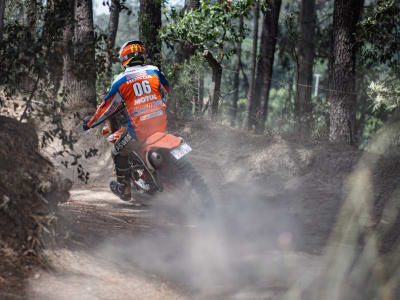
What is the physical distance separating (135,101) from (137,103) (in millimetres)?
38

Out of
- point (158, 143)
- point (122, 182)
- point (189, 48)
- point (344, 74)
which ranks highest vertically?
point (189, 48)

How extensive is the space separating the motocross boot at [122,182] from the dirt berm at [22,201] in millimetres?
2354

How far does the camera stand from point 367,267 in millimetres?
4609

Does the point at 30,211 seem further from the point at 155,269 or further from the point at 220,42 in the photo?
the point at 220,42

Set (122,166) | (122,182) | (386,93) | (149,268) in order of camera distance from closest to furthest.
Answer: (149,268)
(122,166)
(122,182)
(386,93)

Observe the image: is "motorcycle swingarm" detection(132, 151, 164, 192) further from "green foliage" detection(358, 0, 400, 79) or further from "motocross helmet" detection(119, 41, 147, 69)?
"green foliage" detection(358, 0, 400, 79)

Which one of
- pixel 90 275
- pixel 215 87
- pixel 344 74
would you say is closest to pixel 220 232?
pixel 90 275

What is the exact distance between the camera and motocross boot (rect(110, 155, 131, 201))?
24.3 ft

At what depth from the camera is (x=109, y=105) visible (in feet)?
22.6

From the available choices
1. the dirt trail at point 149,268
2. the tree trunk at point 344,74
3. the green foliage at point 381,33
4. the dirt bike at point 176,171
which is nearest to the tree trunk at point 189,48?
the tree trunk at point 344,74

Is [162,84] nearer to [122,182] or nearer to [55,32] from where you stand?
[122,182]

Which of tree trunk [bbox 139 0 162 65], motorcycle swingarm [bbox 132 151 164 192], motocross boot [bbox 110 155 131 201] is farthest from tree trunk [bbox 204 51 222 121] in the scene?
motorcycle swingarm [bbox 132 151 164 192]

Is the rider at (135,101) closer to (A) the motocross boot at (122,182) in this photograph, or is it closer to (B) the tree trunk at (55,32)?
(A) the motocross boot at (122,182)

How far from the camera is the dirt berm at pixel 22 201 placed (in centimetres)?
402
